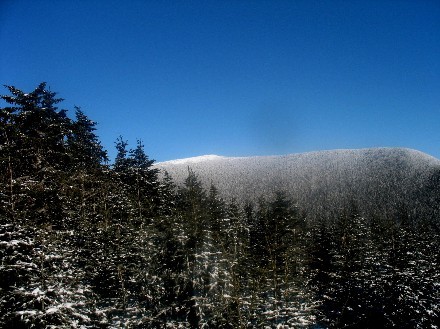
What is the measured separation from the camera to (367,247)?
34312mm

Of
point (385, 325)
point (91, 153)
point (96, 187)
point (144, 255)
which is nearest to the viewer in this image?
point (144, 255)

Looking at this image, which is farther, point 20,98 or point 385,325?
point 385,325

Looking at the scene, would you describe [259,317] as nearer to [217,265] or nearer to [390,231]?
[217,265]

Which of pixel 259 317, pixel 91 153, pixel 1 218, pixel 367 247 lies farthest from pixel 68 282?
pixel 367 247

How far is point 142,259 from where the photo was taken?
25.9 meters

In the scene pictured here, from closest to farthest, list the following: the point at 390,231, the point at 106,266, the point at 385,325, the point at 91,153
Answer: the point at 106,266
the point at 385,325
the point at 390,231
the point at 91,153

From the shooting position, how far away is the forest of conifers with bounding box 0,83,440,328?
46.9 feet

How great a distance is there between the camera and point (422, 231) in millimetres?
39562

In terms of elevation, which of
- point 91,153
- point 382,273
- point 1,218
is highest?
point 91,153

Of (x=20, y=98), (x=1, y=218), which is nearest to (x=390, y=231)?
(x=1, y=218)

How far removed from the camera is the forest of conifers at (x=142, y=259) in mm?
14289

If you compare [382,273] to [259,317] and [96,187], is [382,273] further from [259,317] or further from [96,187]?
[96,187]

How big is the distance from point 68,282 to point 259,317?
45.9ft

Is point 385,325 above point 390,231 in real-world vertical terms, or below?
below
